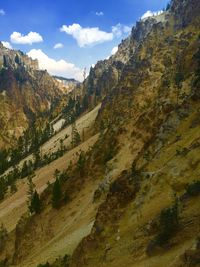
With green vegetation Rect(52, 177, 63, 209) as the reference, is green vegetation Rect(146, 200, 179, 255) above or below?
above

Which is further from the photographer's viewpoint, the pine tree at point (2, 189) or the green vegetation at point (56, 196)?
the pine tree at point (2, 189)

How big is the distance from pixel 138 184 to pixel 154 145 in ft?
51.0

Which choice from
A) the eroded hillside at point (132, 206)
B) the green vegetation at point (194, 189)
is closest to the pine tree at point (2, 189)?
the eroded hillside at point (132, 206)

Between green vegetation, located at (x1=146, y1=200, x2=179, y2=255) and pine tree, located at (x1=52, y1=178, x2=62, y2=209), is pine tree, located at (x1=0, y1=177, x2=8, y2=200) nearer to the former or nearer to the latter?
pine tree, located at (x1=52, y1=178, x2=62, y2=209)

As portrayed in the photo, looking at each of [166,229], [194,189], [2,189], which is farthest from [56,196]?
[2,189]

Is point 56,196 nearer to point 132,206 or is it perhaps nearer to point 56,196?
point 56,196

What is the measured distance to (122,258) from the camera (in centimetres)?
3600

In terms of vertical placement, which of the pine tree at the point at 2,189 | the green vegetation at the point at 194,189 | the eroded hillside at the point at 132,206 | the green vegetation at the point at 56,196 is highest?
the green vegetation at the point at 194,189

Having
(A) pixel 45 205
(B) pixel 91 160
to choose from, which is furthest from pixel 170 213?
(B) pixel 91 160

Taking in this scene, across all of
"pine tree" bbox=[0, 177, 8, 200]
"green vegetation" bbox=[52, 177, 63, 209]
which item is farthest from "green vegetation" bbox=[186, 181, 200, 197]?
"pine tree" bbox=[0, 177, 8, 200]

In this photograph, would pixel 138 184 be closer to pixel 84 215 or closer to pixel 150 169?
pixel 150 169

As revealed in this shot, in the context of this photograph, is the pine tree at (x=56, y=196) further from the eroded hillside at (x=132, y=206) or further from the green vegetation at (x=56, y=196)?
the eroded hillside at (x=132, y=206)

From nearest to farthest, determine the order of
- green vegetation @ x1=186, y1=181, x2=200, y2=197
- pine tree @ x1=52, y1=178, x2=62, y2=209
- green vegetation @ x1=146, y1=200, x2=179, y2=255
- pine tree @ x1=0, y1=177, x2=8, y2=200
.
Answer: green vegetation @ x1=146, y1=200, x2=179, y2=255 < green vegetation @ x1=186, y1=181, x2=200, y2=197 < pine tree @ x1=52, y1=178, x2=62, y2=209 < pine tree @ x1=0, y1=177, x2=8, y2=200

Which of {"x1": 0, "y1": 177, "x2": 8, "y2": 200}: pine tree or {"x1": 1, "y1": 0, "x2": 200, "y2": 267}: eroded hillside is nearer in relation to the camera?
{"x1": 1, "y1": 0, "x2": 200, "y2": 267}: eroded hillside
